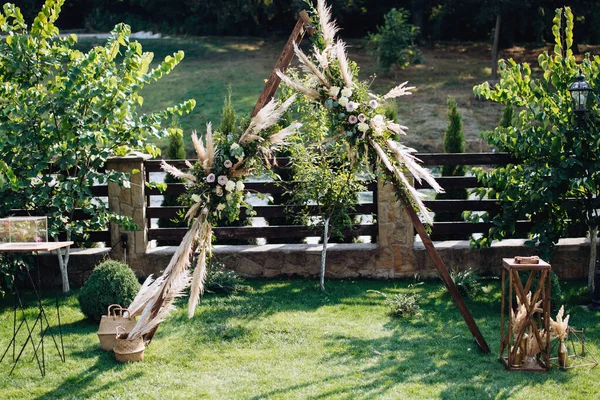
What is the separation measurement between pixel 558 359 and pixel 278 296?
321 cm

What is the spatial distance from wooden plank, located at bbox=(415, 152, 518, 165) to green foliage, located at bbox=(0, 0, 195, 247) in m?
2.98

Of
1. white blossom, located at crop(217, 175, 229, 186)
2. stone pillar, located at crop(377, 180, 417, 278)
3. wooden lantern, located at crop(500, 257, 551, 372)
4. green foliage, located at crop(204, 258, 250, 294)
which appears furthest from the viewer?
stone pillar, located at crop(377, 180, 417, 278)

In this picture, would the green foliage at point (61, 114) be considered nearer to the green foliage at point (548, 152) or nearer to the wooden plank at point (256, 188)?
the wooden plank at point (256, 188)

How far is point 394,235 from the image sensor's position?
9.06 meters

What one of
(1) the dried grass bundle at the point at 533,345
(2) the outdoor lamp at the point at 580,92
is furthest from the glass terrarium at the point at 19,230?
(2) the outdoor lamp at the point at 580,92

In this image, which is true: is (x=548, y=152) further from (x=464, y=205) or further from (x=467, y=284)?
(x=467, y=284)

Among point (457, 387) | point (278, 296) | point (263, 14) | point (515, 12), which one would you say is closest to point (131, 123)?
point (278, 296)

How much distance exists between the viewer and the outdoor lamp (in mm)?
7516

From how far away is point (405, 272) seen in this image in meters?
9.10

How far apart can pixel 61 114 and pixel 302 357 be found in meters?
3.72

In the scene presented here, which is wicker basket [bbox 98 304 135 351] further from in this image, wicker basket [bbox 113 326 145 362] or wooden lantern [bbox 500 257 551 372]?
wooden lantern [bbox 500 257 551 372]

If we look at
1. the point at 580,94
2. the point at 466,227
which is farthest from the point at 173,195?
the point at 580,94

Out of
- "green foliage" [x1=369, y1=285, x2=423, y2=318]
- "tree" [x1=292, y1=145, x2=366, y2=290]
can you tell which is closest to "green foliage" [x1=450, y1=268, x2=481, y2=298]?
"green foliage" [x1=369, y1=285, x2=423, y2=318]

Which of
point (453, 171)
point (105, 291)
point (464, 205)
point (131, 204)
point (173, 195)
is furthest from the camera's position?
point (453, 171)
